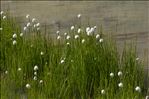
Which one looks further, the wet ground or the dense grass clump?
the wet ground

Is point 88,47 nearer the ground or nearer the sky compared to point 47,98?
nearer the sky

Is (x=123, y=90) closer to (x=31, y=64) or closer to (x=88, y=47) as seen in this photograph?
(x=88, y=47)

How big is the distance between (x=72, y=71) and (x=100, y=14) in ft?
8.44

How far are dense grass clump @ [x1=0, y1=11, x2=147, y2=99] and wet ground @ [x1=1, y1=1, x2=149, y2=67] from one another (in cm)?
101

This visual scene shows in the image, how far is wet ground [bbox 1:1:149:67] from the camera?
5742 millimetres

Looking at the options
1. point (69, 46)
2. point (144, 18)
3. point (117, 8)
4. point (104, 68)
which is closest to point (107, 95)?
point (104, 68)

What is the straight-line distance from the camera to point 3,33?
4906mm

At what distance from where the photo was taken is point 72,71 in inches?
160

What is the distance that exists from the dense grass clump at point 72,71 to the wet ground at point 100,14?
101cm

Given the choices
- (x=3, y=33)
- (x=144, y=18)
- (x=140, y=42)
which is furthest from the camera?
(x=144, y=18)

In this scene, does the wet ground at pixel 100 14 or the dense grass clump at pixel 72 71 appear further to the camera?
the wet ground at pixel 100 14

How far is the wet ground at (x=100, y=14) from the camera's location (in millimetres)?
5742

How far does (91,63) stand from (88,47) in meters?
0.15

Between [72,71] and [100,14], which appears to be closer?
[72,71]
